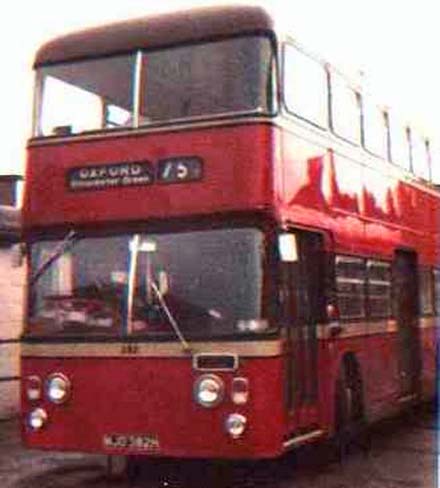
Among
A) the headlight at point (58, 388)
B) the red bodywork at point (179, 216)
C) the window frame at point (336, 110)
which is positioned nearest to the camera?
the red bodywork at point (179, 216)

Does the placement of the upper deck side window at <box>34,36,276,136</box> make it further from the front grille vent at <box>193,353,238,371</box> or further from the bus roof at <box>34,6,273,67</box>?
the front grille vent at <box>193,353,238,371</box>

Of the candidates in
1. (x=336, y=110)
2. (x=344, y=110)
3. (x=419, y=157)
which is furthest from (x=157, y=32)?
(x=419, y=157)

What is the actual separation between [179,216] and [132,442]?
2013mm

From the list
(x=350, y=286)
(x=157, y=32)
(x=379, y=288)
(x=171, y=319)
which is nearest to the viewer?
(x=171, y=319)

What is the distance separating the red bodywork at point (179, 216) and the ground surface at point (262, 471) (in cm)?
70

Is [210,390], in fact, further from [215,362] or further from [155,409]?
[155,409]

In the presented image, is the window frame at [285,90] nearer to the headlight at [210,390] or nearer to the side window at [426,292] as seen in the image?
the headlight at [210,390]

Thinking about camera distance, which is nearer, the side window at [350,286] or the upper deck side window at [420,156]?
the side window at [350,286]

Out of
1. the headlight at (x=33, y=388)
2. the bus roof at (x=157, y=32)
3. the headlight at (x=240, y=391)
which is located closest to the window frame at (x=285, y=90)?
the bus roof at (x=157, y=32)

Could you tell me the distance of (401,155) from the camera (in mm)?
15141

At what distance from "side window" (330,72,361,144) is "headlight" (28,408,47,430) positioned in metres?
4.15

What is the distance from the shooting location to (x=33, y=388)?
10.8 meters

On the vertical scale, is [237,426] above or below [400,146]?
below

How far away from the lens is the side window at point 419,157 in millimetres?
15867
